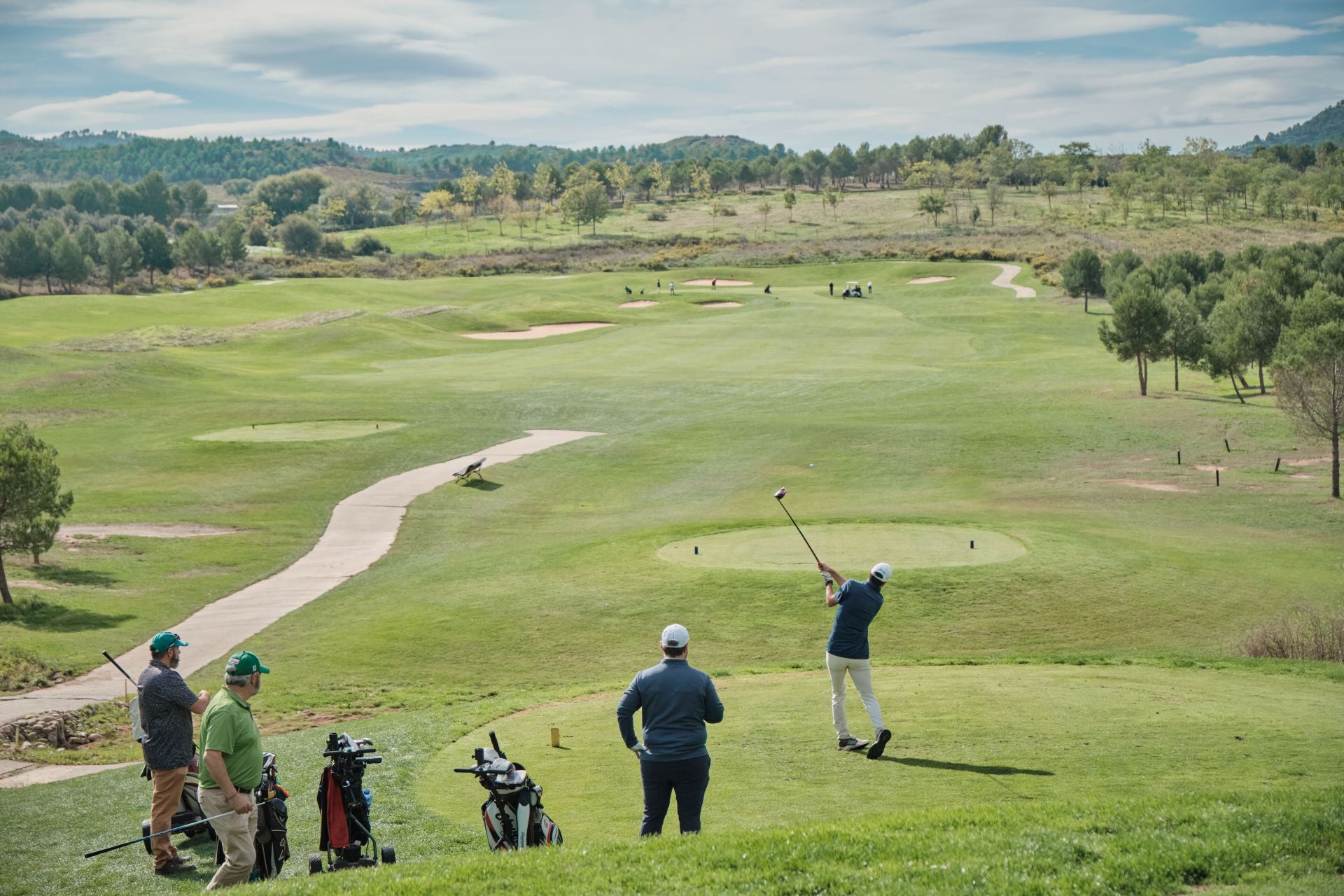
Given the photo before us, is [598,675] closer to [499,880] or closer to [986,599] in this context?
[986,599]

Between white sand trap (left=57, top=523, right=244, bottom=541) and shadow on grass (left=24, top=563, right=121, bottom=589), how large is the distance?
10.8 feet

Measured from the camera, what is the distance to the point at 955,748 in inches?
537

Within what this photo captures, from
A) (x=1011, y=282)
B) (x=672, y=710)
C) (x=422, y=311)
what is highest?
(x=1011, y=282)

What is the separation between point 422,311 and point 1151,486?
6142 centimetres

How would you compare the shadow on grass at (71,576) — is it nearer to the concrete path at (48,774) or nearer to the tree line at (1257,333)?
the concrete path at (48,774)

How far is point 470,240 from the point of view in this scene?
595ft

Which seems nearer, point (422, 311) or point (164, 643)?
point (164, 643)

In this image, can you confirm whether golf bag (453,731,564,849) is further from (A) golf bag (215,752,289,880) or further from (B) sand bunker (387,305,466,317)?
(B) sand bunker (387,305,466,317)

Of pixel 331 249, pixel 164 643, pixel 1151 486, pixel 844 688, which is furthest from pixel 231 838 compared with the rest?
pixel 331 249

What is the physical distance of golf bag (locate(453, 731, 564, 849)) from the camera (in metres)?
9.95

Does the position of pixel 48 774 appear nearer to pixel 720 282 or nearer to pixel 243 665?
pixel 243 665

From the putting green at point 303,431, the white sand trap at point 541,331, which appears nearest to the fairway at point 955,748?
the putting green at point 303,431

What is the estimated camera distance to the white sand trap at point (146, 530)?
34250 millimetres

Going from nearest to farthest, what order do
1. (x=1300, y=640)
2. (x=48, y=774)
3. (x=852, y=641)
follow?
1. (x=852, y=641)
2. (x=48, y=774)
3. (x=1300, y=640)
